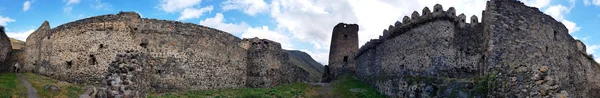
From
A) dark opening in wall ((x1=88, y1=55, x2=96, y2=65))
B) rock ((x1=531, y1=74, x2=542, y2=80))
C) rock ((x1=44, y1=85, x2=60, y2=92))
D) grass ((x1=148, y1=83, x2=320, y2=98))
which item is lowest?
→ grass ((x1=148, y1=83, x2=320, y2=98))

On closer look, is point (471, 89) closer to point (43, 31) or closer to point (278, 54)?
point (278, 54)

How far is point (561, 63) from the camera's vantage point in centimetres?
2161

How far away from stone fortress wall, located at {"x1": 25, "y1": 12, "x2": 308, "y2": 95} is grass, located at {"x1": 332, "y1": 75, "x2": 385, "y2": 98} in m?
6.45

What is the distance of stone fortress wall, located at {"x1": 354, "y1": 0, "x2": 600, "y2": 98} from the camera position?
18.5 meters

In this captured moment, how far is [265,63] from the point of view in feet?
98.1

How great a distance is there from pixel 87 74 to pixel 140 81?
10.3 meters

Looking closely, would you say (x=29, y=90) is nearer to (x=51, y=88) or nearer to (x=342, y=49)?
(x=51, y=88)

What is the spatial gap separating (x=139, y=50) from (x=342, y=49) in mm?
21026

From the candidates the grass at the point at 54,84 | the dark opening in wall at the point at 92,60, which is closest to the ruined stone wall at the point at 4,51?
the grass at the point at 54,84

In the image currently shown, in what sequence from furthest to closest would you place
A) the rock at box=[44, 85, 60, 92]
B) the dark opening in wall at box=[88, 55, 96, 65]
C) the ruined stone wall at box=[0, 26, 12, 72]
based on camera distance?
the ruined stone wall at box=[0, 26, 12, 72] → the dark opening in wall at box=[88, 55, 96, 65] → the rock at box=[44, 85, 60, 92]

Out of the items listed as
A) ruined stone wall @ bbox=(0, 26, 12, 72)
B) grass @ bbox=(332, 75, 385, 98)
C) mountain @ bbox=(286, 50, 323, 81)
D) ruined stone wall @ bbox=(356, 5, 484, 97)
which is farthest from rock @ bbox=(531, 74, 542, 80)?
mountain @ bbox=(286, 50, 323, 81)

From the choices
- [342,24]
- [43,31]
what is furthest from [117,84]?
[342,24]

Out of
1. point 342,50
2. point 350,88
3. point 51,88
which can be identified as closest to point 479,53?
point 350,88

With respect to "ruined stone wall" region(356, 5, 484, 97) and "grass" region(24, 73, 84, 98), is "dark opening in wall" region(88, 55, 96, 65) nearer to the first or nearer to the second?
"grass" region(24, 73, 84, 98)
